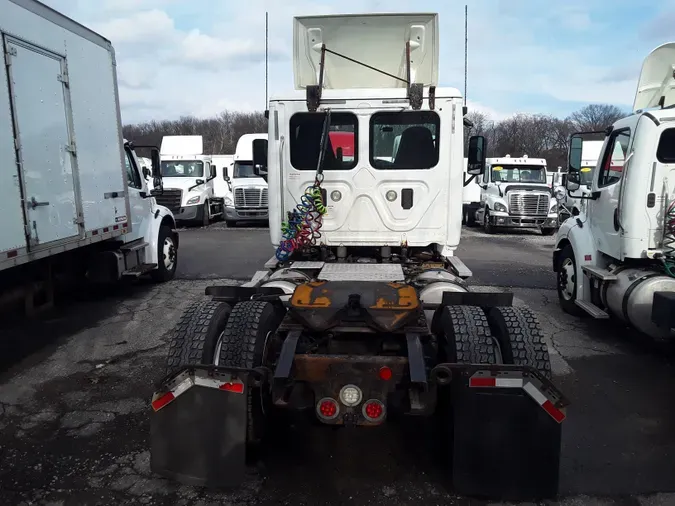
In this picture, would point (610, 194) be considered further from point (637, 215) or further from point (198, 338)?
point (198, 338)

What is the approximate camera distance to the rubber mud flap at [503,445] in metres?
2.93

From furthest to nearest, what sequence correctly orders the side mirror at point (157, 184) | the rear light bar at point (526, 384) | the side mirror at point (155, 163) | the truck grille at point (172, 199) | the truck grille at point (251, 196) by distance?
1. the truck grille at point (172, 199)
2. the truck grille at point (251, 196)
3. the side mirror at point (157, 184)
4. the side mirror at point (155, 163)
5. the rear light bar at point (526, 384)

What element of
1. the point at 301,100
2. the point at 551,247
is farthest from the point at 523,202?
the point at 301,100

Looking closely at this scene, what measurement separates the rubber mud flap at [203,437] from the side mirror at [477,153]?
3.75 metres

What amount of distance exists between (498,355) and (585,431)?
143 centimetres

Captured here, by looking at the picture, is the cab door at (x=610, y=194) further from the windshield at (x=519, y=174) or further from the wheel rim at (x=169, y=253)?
the windshield at (x=519, y=174)

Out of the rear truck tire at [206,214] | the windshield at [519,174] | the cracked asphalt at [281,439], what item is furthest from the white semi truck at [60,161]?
the windshield at [519,174]

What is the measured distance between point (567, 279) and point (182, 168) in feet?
50.4

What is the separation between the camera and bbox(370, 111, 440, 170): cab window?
546 cm

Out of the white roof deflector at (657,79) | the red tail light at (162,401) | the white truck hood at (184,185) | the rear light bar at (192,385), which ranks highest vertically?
the white roof deflector at (657,79)

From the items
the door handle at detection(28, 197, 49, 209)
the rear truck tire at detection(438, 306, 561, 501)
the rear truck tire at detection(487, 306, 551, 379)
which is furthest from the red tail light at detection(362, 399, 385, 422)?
the door handle at detection(28, 197, 49, 209)

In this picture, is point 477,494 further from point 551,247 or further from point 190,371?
point 551,247

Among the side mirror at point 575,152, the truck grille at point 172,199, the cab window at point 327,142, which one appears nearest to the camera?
the cab window at point 327,142

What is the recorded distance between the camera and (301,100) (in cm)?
550
